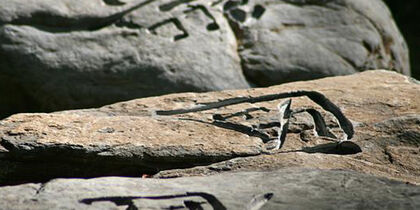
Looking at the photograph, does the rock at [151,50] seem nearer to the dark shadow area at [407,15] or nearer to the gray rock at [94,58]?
the gray rock at [94,58]

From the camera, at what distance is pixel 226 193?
1.47 meters

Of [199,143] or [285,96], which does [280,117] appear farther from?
[199,143]

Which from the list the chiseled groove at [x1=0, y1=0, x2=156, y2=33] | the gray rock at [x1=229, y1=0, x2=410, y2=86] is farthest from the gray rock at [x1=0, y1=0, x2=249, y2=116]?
the gray rock at [x1=229, y1=0, x2=410, y2=86]

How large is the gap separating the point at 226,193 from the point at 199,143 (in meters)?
0.39

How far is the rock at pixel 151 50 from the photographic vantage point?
2.86 meters

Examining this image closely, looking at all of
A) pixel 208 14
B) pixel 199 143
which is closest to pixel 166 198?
pixel 199 143

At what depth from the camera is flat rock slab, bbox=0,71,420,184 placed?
175 centimetres

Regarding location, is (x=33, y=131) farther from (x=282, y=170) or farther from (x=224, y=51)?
(x=224, y=51)

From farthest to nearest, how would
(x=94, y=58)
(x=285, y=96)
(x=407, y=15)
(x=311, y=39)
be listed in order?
(x=407, y=15) → (x=311, y=39) → (x=94, y=58) → (x=285, y=96)

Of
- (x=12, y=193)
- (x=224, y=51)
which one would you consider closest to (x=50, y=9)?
(x=224, y=51)

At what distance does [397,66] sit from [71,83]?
1.56 metres

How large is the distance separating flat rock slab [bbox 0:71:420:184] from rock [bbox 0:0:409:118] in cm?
76

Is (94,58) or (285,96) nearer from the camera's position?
(285,96)

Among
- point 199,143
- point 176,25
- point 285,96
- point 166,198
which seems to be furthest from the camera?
point 176,25
